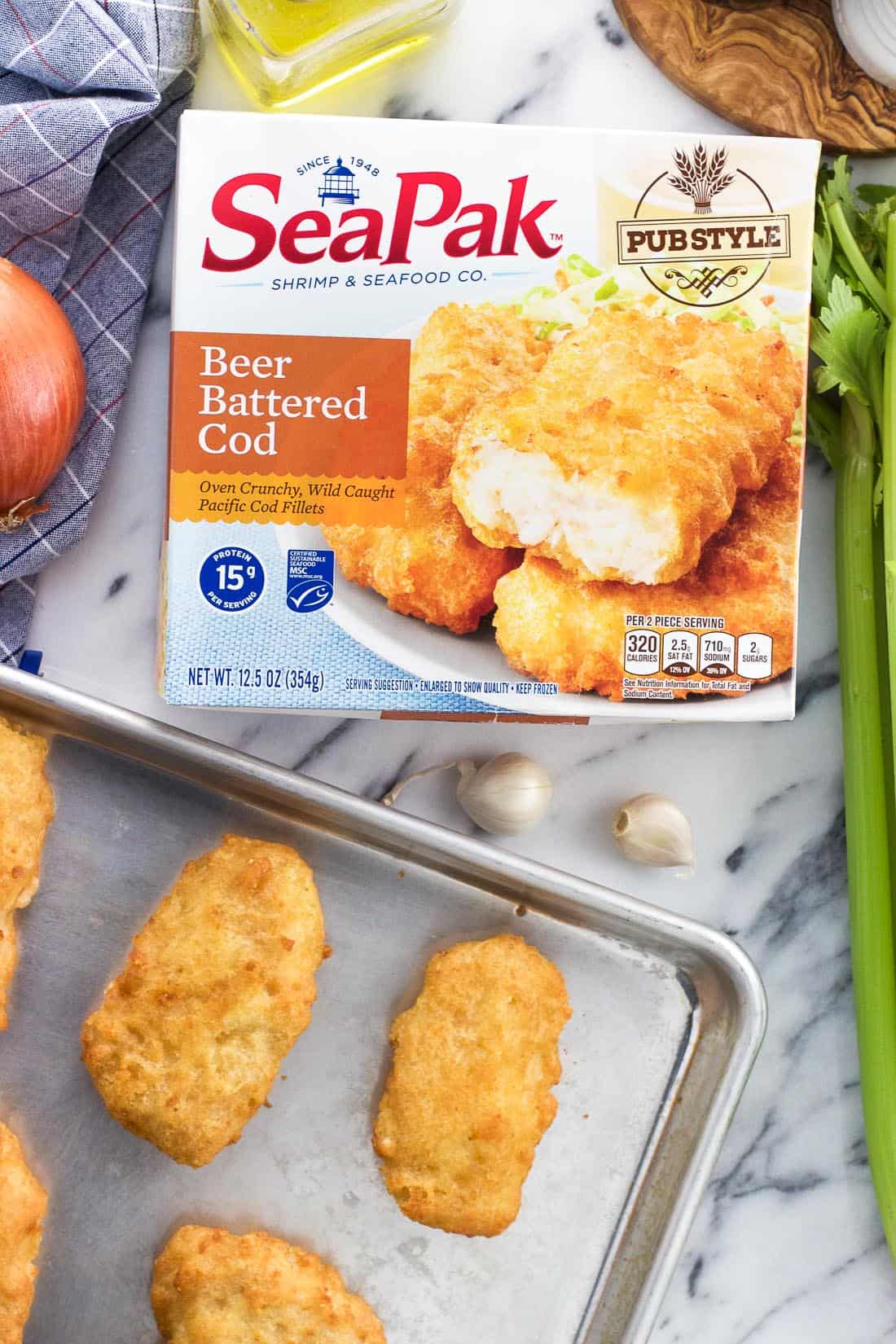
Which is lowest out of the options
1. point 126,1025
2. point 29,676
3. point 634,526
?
point 126,1025

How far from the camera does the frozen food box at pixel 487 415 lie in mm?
1643

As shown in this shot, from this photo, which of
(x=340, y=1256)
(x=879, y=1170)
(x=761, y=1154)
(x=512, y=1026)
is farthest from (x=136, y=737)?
(x=879, y=1170)

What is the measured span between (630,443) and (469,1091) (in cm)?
109

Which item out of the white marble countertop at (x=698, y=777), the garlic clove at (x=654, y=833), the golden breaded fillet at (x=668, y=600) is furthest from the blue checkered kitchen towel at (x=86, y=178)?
the garlic clove at (x=654, y=833)

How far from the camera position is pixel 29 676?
1849mm

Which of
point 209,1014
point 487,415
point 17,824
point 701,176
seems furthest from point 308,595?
point 701,176

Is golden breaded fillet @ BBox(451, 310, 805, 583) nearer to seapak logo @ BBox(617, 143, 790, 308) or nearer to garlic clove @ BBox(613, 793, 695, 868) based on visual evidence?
seapak logo @ BBox(617, 143, 790, 308)

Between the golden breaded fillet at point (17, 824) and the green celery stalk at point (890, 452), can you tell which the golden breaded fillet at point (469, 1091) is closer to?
the golden breaded fillet at point (17, 824)

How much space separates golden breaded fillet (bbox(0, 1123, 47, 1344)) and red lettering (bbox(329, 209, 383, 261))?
1489 mm

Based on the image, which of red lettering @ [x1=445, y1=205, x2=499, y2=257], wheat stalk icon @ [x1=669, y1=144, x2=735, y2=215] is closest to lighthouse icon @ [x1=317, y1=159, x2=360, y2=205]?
red lettering @ [x1=445, y1=205, x2=499, y2=257]

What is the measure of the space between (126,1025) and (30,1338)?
57 cm

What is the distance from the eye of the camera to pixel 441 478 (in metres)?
1.69

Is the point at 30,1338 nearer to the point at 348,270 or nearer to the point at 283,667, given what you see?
the point at 283,667

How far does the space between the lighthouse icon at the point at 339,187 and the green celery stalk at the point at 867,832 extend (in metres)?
0.92
